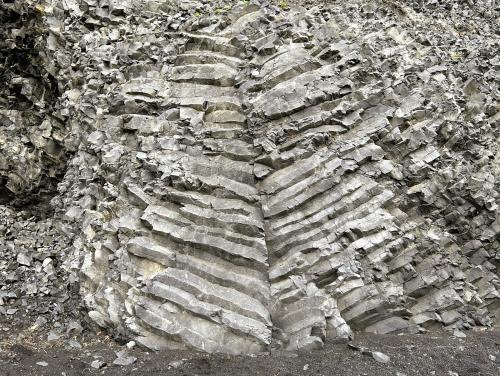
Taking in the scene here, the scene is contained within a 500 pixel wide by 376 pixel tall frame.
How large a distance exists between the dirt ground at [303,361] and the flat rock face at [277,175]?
0.38m

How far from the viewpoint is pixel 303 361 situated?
8.85m

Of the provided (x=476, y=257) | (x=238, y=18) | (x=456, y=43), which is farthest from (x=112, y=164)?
(x=456, y=43)

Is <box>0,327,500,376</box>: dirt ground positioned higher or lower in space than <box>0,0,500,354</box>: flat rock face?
lower

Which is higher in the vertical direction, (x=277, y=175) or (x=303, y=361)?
(x=277, y=175)

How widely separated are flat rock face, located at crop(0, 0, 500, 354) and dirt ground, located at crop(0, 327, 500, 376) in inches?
15.0

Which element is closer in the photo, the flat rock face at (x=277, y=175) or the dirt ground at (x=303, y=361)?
the dirt ground at (x=303, y=361)

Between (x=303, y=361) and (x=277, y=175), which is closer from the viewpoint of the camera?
(x=303, y=361)

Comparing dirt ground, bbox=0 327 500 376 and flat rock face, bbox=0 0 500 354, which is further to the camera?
flat rock face, bbox=0 0 500 354

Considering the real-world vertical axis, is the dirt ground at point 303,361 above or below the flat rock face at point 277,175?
below

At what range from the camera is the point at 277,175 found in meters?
11.4

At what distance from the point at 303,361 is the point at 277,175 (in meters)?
4.47

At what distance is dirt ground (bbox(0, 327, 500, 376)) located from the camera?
8672 mm

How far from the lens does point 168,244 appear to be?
1073 centimetres

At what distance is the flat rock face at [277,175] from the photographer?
10.1 metres
